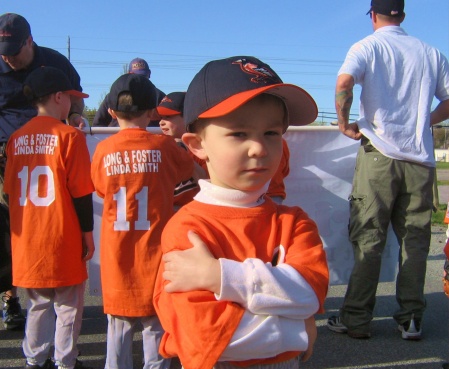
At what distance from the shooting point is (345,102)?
3.57 m

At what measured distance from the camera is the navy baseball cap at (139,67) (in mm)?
5227

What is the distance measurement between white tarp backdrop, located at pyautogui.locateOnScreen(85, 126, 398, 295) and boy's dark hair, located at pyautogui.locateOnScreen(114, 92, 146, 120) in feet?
5.11

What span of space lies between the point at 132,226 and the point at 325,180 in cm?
198

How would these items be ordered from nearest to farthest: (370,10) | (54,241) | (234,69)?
1. (234,69)
2. (54,241)
3. (370,10)

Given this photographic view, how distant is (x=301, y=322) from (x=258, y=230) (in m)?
0.27

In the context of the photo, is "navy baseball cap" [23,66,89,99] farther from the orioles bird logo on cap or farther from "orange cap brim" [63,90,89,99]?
the orioles bird logo on cap

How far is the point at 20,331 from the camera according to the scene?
3865mm

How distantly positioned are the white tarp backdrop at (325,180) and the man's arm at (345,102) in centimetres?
42

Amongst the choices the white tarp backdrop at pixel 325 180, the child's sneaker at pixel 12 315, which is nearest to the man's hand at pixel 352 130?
the white tarp backdrop at pixel 325 180

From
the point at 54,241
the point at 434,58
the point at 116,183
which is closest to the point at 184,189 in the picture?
the point at 116,183

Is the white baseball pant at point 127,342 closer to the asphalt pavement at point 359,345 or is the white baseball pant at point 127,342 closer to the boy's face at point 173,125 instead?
the asphalt pavement at point 359,345

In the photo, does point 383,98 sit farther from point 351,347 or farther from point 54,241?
point 54,241

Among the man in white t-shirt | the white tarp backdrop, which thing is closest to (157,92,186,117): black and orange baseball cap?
the white tarp backdrop

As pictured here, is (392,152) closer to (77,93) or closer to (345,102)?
(345,102)
